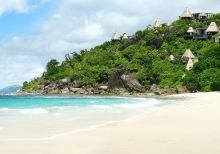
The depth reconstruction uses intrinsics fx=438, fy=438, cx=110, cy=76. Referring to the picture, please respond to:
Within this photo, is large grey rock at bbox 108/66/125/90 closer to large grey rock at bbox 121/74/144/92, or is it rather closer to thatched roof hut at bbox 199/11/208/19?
large grey rock at bbox 121/74/144/92

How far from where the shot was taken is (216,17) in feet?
282

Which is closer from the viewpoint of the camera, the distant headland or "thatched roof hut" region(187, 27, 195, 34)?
the distant headland

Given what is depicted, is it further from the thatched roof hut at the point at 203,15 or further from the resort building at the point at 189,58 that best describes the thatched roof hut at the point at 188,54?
the thatched roof hut at the point at 203,15

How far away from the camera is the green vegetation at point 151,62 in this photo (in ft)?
201

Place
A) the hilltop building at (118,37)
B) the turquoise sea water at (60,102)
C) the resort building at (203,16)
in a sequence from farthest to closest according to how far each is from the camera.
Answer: the hilltop building at (118,37)
the resort building at (203,16)
the turquoise sea water at (60,102)

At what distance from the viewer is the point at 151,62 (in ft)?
249

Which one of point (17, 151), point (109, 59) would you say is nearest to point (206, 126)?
point (17, 151)

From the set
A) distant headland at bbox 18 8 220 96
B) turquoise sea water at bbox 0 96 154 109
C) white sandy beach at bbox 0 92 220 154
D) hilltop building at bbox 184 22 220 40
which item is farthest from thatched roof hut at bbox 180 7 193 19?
white sandy beach at bbox 0 92 220 154

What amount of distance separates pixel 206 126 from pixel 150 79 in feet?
181

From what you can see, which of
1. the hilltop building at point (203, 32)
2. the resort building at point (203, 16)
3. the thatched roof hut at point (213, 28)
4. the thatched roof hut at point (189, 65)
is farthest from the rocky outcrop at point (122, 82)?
the resort building at point (203, 16)

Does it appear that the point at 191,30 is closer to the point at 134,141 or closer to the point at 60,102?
the point at 60,102

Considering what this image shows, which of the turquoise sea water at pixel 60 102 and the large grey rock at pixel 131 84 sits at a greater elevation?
the large grey rock at pixel 131 84

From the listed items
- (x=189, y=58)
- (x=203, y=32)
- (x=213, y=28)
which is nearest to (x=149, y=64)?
(x=189, y=58)

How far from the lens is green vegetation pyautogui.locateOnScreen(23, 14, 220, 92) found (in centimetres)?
6120
